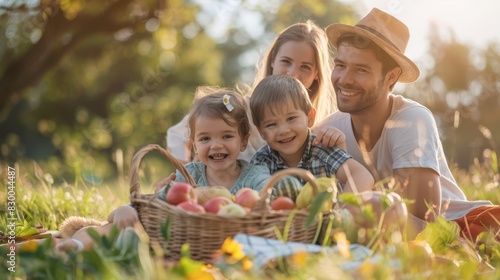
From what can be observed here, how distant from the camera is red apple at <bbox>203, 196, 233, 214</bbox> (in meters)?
3.12


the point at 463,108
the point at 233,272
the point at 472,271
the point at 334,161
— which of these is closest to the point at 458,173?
the point at 334,161

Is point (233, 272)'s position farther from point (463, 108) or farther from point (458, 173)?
point (463, 108)

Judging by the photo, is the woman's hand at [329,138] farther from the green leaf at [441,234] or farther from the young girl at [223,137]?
the green leaf at [441,234]

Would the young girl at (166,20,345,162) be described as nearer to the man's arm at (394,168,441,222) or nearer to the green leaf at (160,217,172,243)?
the man's arm at (394,168,441,222)

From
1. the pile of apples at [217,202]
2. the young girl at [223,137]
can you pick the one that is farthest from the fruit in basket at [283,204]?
the young girl at [223,137]

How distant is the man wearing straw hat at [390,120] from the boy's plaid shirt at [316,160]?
348mm

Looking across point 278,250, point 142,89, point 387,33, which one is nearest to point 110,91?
point 142,89

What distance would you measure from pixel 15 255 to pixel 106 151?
955 inches

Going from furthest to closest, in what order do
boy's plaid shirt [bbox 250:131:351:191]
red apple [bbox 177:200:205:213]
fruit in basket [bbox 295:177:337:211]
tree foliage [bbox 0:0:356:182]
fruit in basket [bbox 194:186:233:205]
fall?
tree foliage [bbox 0:0:356:182], boy's plaid shirt [bbox 250:131:351:191], fruit in basket [bbox 194:186:233:205], fruit in basket [bbox 295:177:337:211], red apple [bbox 177:200:205:213]

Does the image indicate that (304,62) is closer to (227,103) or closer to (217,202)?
(227,103)

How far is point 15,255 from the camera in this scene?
2.81 metres

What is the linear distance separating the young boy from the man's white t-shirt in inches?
11.5

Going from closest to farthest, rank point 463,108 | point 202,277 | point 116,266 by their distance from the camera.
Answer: point 202,277 → point 116,266 → point 463,108

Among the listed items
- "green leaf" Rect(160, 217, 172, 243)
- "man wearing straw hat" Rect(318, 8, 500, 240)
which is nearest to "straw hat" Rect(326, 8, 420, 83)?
"man wearing straw hat" Rect(318, 8, 500, 240)
